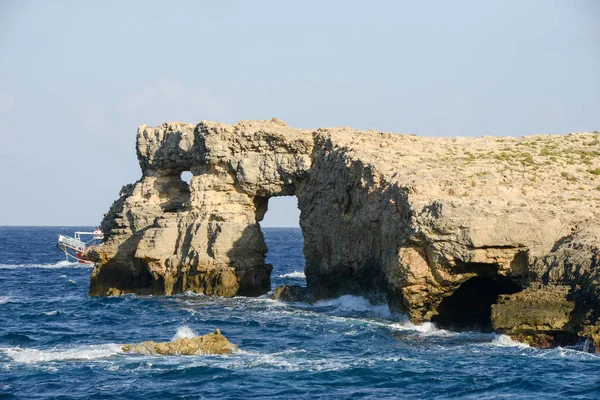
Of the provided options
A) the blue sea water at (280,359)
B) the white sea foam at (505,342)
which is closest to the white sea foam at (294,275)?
the blue sea water at (280,359)

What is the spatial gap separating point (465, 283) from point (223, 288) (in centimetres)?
1397

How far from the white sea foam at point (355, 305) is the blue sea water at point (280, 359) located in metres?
0.15

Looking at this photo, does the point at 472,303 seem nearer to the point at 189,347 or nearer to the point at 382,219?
the point at 382,219

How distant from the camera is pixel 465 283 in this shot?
35.6 meters

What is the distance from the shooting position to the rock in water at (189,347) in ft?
93.2

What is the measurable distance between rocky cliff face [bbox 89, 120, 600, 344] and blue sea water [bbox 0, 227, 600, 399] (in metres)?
1.94

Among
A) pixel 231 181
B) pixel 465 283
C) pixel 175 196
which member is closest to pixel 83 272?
pixel 175 196

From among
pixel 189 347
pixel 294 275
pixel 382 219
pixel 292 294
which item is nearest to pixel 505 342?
pixel 382 219

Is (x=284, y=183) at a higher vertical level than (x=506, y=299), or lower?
higher

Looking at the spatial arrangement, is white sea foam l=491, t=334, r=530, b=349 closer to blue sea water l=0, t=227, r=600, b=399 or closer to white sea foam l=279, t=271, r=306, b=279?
blue sea water l=0, t=227, r=600, b=399

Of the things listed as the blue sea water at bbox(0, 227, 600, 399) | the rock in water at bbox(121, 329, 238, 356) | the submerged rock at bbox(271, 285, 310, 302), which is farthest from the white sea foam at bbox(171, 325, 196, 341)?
the submerged rock at bbox(271, 285, 310, 302)

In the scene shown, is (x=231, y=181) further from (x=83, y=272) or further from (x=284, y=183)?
(x=83, y=272)

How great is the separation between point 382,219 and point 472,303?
495 centimetres

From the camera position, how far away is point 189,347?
2848 cm
